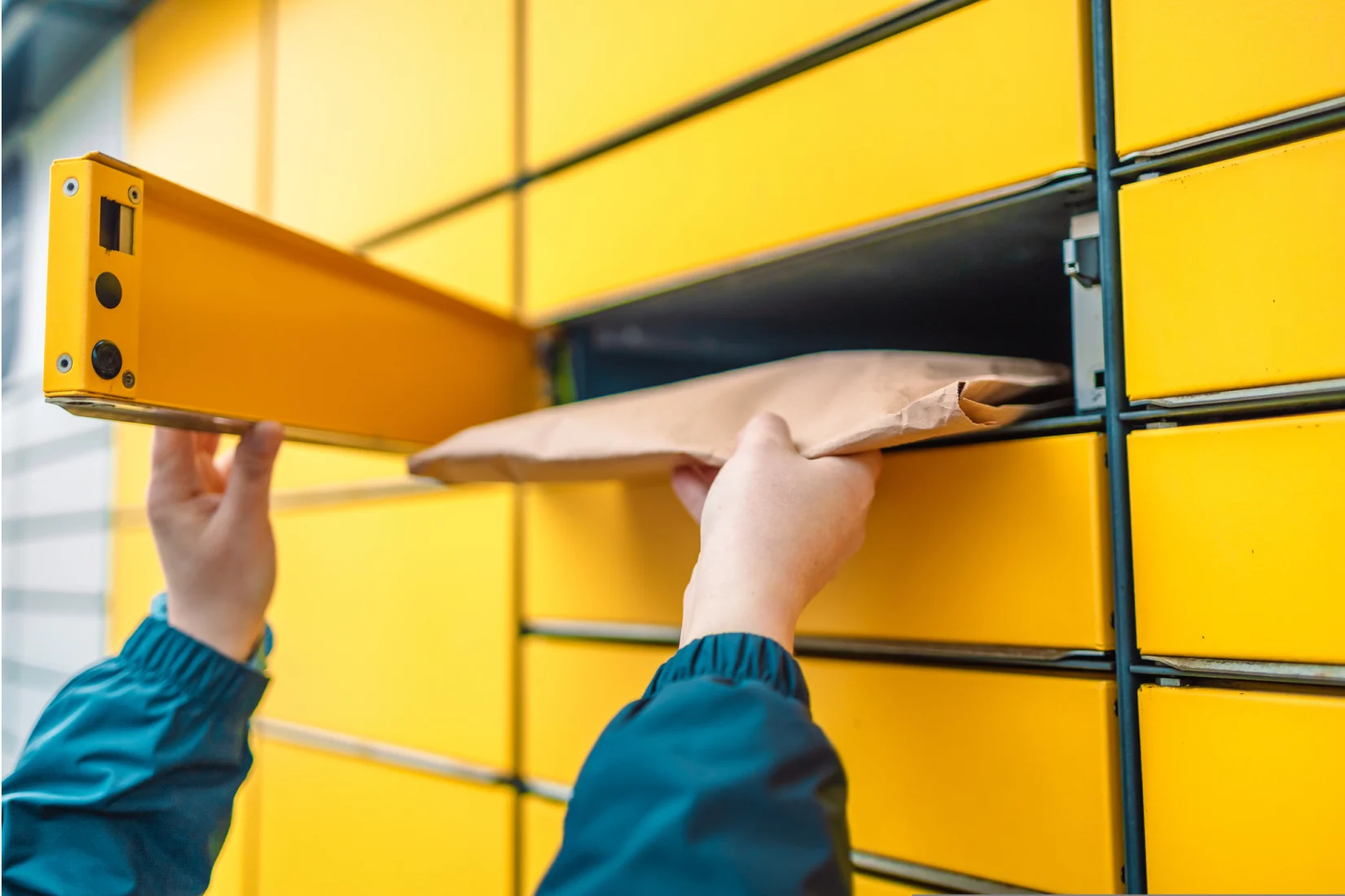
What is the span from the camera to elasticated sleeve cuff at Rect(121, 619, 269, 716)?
3.39ft

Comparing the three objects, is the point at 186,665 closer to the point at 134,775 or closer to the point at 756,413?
the point at 134,775

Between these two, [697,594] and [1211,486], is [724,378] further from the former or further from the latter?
[1211,486]

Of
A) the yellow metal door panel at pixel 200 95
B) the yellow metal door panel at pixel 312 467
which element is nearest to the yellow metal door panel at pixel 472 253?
the yellow metal door panel at pixel 312 467

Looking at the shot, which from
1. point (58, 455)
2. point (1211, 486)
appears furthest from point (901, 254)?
point (58, 455)

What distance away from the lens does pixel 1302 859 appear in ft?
2.33

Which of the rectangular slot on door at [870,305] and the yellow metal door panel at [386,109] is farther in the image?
the yellow metal door panel at [386,109]

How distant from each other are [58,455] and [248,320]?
7.21ft

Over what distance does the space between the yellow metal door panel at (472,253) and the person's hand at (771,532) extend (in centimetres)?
64

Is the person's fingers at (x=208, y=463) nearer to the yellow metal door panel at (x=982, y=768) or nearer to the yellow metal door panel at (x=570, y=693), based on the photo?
the yellow metal door panel at (x=570, y=693)

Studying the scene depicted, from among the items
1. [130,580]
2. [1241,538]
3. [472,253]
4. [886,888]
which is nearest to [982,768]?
[886,888]

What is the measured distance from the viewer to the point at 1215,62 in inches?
30.3

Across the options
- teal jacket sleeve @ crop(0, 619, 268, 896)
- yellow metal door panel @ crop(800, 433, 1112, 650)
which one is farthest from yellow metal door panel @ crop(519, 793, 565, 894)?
yellow metal door panel @ crop(800, 433, 1112, 650)

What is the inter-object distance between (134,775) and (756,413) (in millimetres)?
768

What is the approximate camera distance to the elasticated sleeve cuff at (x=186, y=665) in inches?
40.6
